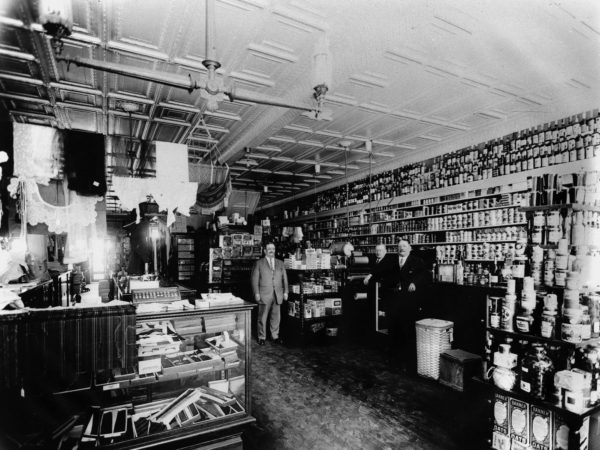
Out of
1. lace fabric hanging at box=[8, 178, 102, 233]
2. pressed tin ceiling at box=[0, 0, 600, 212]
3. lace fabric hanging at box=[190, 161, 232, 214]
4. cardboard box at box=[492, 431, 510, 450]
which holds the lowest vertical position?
cardboard box at box=[492, 431, 510, 450]

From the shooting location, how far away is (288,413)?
146 inches

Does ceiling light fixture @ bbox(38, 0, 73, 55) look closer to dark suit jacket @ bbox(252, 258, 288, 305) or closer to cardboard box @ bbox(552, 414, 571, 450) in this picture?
cardboard box @ bbox(552, 414, 571, 450)

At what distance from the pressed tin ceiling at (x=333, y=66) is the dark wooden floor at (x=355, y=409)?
2.91 meters

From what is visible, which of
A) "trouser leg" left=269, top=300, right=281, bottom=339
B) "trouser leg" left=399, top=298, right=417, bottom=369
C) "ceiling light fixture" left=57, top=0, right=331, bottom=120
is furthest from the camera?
"trouser leg" left=269, top=300, right=281, bottom=339

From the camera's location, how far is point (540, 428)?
2.66 meters

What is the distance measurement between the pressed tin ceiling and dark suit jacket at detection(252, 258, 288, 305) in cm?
254

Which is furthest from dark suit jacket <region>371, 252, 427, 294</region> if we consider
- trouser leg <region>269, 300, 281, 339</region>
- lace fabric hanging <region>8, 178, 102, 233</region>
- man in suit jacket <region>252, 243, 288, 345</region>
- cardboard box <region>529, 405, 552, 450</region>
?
lace fabric hanging <region>8, 178, 102, 233</region>

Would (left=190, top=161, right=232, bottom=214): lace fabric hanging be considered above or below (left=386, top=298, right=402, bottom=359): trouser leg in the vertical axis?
above

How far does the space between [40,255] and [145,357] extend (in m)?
2.66

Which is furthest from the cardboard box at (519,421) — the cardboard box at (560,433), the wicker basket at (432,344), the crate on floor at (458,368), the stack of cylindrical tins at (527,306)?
the wicker basket at (432,344)

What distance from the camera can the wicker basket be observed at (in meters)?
Result: 4.62

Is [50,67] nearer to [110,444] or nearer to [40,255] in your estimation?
[40,255]

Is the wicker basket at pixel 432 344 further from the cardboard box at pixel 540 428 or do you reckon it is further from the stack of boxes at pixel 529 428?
the cardboard box at pixel 540 428

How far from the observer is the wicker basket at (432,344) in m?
4.62
